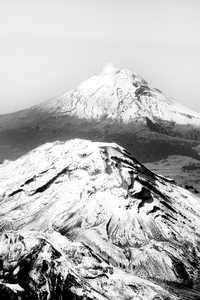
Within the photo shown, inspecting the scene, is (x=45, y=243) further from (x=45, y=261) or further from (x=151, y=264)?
(x=151, y=264)

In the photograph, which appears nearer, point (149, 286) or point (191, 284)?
point (149, 286)

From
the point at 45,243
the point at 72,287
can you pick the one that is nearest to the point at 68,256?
the point at 45,243

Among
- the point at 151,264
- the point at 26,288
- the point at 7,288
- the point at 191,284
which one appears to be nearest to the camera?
the point at 7,288

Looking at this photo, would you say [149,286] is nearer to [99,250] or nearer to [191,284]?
[191,284]

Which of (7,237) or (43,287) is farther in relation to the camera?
(7,237)

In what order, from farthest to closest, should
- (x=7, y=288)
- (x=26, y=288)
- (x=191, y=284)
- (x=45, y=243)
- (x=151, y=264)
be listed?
(x=151, y=264), (x=191, y=284), (x=45, y=243), (x=26, y=288), (x=7, y=288)

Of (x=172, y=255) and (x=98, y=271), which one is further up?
(x=98, y=271)

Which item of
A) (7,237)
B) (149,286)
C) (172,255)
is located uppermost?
(7,237)

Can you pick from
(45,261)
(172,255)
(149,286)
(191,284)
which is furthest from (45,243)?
(172,255)

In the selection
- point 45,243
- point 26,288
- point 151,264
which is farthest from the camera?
point 151,264
